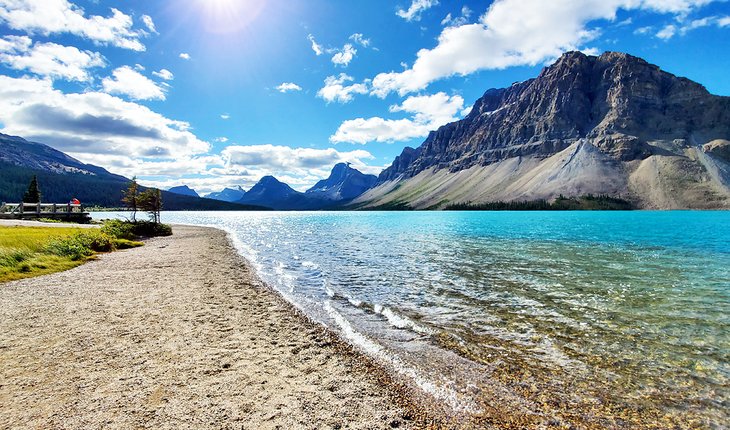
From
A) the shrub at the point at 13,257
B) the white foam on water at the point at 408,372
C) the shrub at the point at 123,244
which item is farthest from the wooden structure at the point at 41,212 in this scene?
the white foam on water at the point at 408,372

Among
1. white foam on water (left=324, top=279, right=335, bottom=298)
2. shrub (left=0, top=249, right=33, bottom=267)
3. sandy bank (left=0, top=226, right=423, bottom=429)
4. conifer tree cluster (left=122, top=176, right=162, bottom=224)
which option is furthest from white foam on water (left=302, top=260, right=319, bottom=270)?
conifer tree cluster (left=122, top=176, right=162, bottom=224)

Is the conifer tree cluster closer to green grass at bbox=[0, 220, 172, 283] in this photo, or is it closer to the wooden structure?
the wooden structure

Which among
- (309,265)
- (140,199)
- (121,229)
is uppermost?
(140,199)

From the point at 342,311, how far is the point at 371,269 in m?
12.8

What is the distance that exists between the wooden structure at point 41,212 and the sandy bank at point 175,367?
242ft

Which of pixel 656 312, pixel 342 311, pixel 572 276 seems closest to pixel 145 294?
pixel 342 311

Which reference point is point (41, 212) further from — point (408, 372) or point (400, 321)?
point (408, 372)

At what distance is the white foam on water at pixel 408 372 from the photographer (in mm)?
9359

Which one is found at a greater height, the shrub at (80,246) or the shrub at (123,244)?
the shrub at (80,246)

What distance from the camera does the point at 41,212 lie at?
74.6 metres

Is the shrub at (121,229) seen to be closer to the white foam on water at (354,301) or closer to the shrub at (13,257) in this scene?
the shrub at (13,257)

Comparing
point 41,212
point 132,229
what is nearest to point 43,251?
point 132,229

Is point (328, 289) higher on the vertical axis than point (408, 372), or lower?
lower

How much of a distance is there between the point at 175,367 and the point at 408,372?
720 cm
